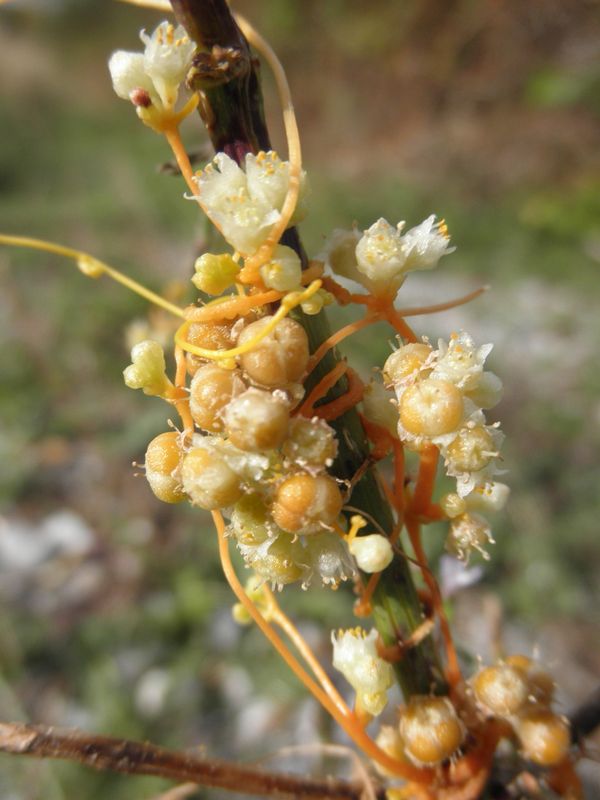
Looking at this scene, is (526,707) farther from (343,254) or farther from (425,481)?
(343,254)

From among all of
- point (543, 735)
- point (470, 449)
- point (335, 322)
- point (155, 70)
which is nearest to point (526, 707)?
point (543, 735)

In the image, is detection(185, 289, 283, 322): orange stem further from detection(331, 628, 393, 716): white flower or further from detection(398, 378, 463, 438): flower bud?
detection(331, 628, 393, 716): white flower

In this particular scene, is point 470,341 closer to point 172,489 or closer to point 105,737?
point 172,489

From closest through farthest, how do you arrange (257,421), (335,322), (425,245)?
(257,421) → (425,245) → (335,322)

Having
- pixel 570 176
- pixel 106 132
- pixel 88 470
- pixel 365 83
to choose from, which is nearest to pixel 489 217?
pixel 570 176

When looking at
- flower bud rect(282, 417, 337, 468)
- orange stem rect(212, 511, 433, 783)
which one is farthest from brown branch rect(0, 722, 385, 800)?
flower bud rect(282, 417, 337, 468)

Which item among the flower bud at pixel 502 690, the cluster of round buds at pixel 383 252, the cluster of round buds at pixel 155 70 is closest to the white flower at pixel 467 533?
the flower bud at pixel 502 690
